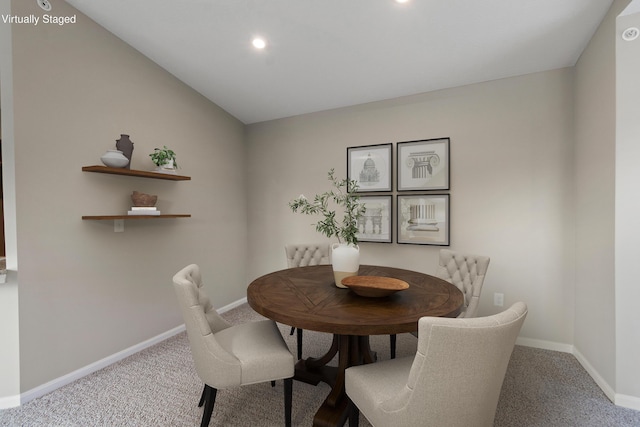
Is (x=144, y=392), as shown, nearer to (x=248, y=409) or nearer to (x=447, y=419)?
(x=248, y=409)

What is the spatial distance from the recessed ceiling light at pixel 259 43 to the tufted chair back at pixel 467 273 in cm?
234

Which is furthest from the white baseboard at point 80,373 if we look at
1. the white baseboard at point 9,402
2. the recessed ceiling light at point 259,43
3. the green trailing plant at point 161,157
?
the recessed ceiling light at point 259,43

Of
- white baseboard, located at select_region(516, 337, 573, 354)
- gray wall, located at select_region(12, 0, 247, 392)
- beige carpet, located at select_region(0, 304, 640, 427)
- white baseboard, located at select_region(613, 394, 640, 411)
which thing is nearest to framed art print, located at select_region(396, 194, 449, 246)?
white baseboard, located at select_region(516, 337, 573, 354)

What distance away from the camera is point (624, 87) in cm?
185

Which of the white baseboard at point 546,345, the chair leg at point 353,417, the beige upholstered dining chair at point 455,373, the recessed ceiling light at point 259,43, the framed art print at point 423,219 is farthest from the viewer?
the framed art print at point 423,219

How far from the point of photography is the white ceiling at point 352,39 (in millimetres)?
1988

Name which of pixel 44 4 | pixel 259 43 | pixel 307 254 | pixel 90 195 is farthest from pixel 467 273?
pixel 44 4

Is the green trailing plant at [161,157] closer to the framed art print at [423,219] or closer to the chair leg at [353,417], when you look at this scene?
the framed art print at [423,219]

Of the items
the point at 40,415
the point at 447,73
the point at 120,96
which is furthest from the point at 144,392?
the point at 447,73

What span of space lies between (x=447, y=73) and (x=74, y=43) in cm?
311

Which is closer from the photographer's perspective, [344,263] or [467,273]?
[344,263]

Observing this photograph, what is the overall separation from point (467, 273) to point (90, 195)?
3057 mm

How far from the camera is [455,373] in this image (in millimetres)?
1011

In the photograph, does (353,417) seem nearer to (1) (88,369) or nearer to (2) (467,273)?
(2) (467,273)
